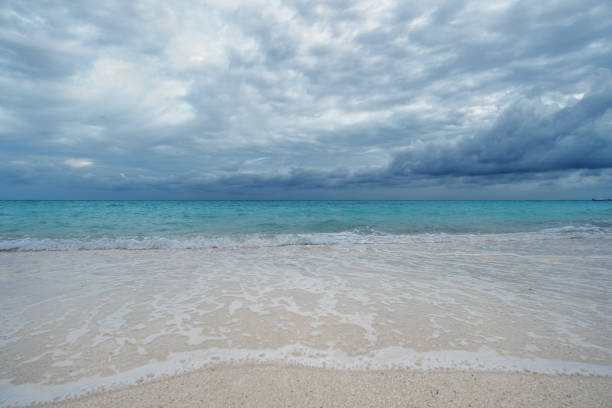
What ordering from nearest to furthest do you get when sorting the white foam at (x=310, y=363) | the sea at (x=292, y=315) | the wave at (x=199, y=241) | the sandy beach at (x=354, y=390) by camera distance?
the sandy beach at (x=354, y=390) → the white foam at (x=310, y=363) → the sea at (x=292, y=315) → the wave at (x=199, y=241)

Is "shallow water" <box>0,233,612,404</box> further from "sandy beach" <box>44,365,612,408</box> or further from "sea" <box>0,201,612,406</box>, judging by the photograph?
"sandy beach" <box>44,365,612,408</box>

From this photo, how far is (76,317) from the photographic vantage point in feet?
15.1

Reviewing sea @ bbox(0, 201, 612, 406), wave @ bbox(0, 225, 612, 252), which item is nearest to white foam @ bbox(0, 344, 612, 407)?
sea @ bbox(0, 201, 612, 406)

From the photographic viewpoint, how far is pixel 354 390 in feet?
9.23

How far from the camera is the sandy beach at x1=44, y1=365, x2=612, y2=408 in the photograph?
8.70 feet

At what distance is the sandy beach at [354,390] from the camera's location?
265cm

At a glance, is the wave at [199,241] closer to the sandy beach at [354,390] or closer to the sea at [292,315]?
the sea at [292,315]

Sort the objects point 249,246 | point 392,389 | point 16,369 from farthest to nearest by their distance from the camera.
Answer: point 249,246 → point 16,369 → point 392,389

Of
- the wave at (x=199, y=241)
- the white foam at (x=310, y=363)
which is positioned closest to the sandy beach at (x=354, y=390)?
the white foam at (x=310, y=363)

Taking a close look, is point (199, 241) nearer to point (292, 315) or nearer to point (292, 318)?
point (292, 315)

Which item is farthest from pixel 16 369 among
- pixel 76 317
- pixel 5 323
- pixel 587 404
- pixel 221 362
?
pixel 587 404

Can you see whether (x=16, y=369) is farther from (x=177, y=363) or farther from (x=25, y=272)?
(x=25, y=272)

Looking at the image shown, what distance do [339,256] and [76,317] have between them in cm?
742

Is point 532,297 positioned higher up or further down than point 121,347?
further down
